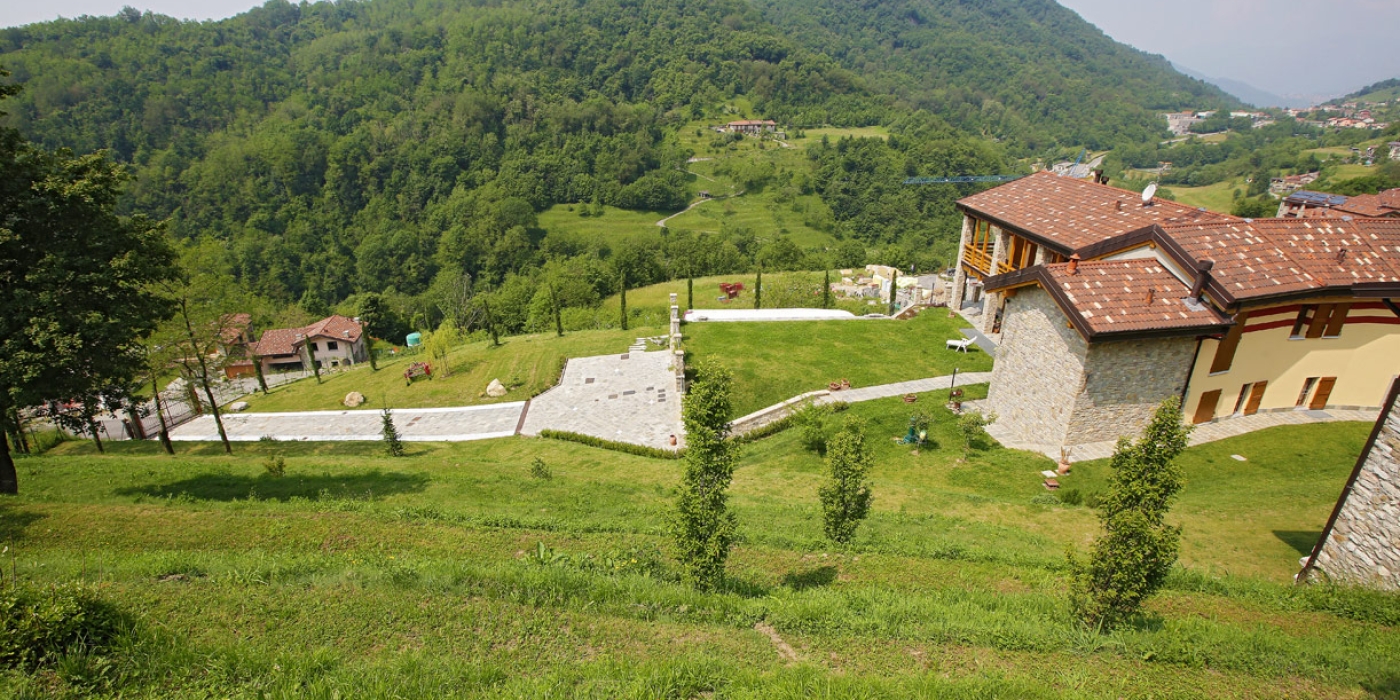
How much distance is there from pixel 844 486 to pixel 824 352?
16.9 m

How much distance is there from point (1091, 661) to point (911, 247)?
Answer: 250 feet

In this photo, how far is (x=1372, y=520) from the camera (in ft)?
33.3

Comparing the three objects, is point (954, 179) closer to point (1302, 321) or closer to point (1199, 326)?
point (1302, 321)

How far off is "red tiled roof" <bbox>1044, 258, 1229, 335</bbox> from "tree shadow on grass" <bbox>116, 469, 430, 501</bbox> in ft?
59.7

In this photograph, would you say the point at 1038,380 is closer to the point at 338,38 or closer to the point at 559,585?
the point at 559,585

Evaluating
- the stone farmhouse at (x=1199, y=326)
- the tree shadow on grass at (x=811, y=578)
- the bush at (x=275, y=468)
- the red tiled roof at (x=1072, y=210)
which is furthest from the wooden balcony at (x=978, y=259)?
the bush at (x=275, y=468)

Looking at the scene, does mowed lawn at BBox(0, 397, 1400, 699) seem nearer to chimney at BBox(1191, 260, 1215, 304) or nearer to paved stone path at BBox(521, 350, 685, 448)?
chimney at BBox(1191, 260, 1215, 304)

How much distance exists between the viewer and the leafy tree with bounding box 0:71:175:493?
37.2 ft

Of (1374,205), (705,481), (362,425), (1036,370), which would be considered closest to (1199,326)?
(1036,370)

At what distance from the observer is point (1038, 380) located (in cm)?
1812

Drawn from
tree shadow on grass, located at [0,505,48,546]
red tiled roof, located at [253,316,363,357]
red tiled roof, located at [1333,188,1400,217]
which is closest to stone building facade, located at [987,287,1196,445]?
tree shadow on grass, located at [0,505,48,546]

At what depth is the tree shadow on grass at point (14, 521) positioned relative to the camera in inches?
416

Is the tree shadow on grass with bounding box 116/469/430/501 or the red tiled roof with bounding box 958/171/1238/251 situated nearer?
the tree shadow on grass with bounding box 116/469/430/501

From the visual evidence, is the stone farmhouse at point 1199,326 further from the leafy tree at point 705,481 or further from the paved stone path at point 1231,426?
the leafy tree at point 705,481
